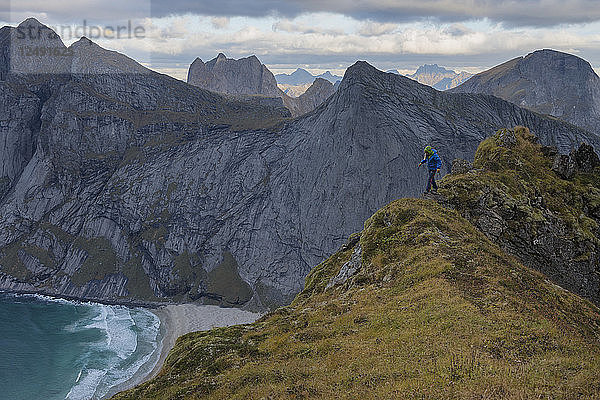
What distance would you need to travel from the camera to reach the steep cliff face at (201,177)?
12356 centimetres

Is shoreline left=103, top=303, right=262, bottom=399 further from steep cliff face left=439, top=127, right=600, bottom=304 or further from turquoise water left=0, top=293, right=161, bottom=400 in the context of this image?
steep cliff face left=439, top=127, right=600, bottom=304

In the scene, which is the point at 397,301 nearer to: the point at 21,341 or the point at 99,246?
the point at 21,341

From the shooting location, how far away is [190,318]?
113m

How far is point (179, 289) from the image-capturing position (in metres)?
131

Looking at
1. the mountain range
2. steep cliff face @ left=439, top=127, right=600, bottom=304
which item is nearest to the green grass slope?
the mountain range

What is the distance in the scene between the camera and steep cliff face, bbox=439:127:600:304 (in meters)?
31.1

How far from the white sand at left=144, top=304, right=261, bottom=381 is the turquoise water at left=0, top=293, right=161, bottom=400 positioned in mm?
3188

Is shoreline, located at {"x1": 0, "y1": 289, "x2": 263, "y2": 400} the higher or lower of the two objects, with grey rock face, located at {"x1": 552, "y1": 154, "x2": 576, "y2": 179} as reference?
lower

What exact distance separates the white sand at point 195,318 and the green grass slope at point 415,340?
86793mm

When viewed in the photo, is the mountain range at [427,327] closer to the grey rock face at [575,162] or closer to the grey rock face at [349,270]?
the grey rock face at [349,270]

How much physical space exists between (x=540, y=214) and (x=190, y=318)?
10030 cm

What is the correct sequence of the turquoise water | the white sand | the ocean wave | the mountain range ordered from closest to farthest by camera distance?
1. the mountain range
2. the turquoise water
3. the ocean wave
4. the white sand

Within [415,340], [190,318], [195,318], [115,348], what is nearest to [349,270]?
[415,340]

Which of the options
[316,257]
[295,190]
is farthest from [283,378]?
[295,190]
